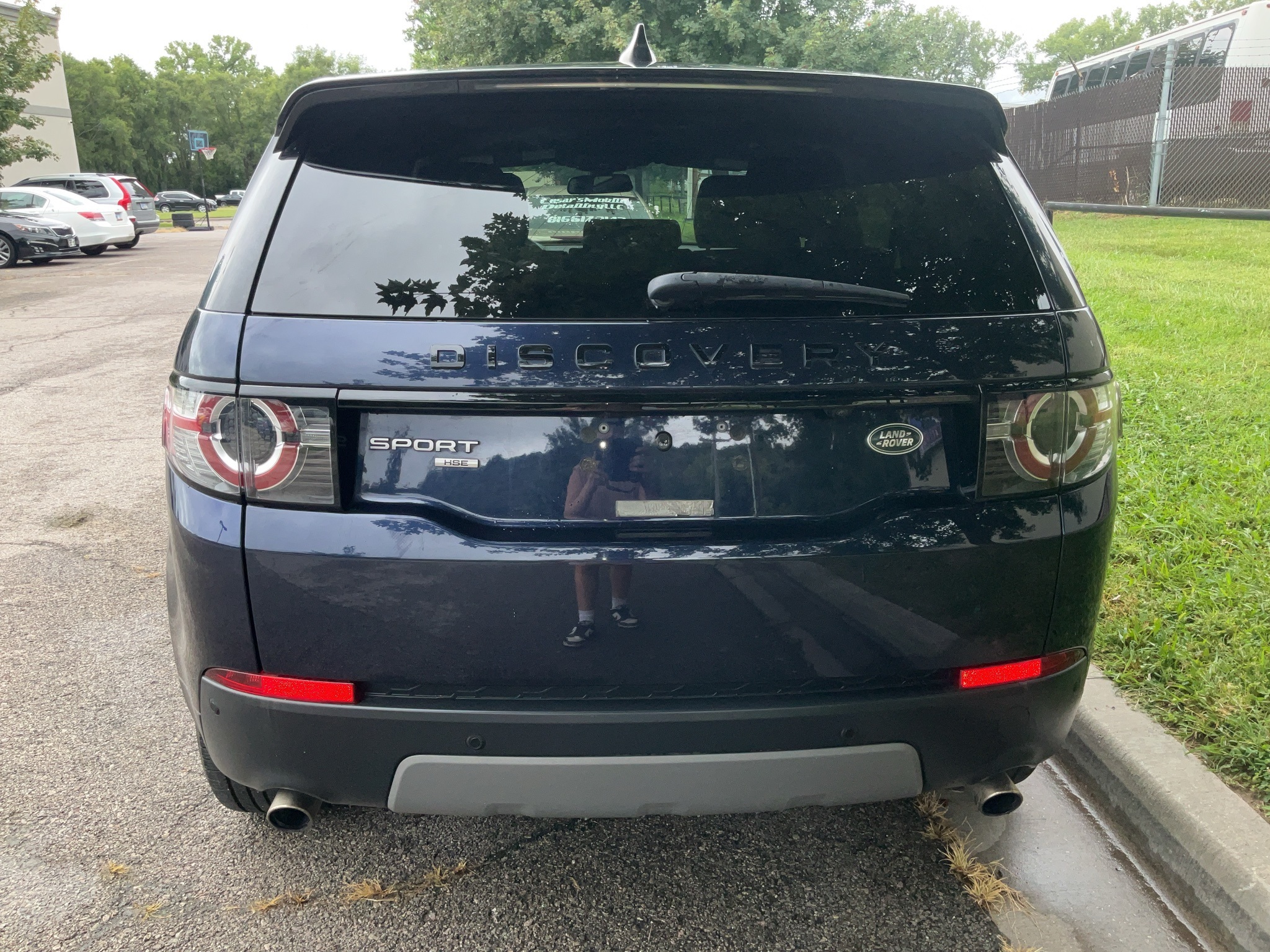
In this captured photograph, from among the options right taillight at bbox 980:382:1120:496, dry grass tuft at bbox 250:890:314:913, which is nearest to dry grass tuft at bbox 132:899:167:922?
dry grass tuft at bbox 250:890:314:913

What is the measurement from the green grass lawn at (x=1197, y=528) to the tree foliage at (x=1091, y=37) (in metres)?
106

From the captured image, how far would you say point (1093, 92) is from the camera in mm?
16547

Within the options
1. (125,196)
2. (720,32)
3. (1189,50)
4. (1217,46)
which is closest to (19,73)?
(125,196)

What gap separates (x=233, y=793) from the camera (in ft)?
7.98

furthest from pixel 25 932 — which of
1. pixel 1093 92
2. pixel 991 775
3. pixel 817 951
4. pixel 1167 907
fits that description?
pixel 1093 92

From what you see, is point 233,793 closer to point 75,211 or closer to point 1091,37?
point 75,211

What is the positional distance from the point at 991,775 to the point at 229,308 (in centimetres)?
187

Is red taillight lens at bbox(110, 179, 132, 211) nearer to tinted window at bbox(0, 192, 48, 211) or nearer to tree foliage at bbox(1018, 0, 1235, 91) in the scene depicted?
tinted window at bbox(0, 192, 48, 211)

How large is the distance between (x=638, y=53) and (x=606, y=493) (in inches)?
44.1

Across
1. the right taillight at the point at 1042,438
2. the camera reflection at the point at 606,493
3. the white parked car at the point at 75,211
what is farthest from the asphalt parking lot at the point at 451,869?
the white parked car at the point at 75,211

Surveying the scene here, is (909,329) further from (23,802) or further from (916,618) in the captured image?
(23,802)

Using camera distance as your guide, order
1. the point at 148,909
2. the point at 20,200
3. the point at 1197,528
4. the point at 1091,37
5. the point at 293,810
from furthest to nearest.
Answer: the point at 1091,37, the point at 20,200, the point at 1197,528, the point at 148,909, the point at 293,810

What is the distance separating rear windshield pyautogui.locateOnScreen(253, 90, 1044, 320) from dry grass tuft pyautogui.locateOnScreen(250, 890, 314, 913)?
148cm

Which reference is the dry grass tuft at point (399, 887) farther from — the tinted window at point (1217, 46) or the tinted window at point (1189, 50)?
the tinted window at point (1189, 50)
